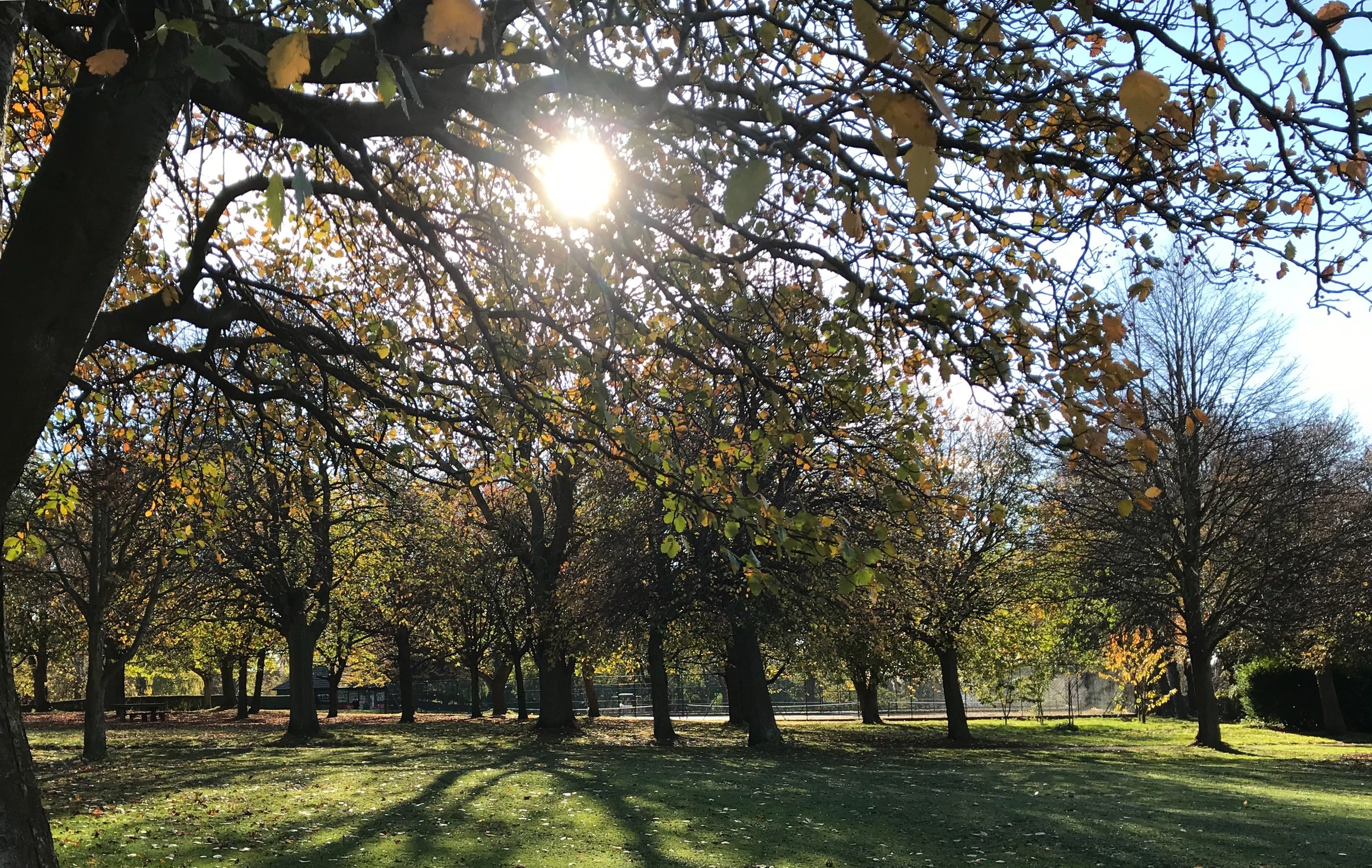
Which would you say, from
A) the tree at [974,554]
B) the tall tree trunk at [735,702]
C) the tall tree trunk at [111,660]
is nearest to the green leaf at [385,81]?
the tall tree trunk at [111,660]

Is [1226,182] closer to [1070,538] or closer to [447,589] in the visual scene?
[1070,538]

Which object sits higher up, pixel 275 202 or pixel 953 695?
pixel 275 202

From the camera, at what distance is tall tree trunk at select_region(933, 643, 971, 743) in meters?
24.0

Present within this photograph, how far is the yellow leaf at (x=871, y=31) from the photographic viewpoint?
5.04 ft

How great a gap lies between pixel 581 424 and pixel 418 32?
310 cm

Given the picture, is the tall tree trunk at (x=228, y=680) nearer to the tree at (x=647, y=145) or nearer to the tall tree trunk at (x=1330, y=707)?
the tree at (x=647, y=145)

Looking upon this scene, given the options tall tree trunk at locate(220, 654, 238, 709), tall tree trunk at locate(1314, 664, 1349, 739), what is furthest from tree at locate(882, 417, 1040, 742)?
tall tree trunk at locate(220, 654, 238, 709)

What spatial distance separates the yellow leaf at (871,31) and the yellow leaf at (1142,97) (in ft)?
1.43

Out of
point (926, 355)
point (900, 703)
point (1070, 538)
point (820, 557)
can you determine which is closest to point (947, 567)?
point (1070, 538)

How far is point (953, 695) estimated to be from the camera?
81.5ft

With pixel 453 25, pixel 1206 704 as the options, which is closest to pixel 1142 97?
pixel 453 25

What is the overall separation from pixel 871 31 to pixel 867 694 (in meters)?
31.6

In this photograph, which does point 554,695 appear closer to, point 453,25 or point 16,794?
point 16,794

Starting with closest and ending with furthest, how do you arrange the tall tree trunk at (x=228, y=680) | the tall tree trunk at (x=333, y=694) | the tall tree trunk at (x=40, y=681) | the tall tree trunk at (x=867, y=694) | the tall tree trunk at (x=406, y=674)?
the tall tree trunk at (x=867, y=694)
the tall tree trunk at (x=406, y=674)
the tall tree trunk at (x=40, y=681)
the tall tree trunk at (x=333, y=694)
the tall tree trunk at (x=228, y=680)
